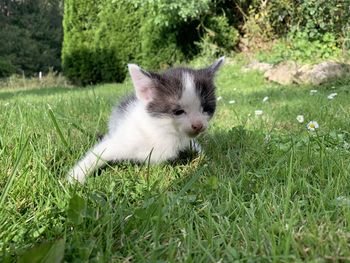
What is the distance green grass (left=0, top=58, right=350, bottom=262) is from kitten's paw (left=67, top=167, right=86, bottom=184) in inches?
1.7

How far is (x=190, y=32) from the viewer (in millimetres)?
11633

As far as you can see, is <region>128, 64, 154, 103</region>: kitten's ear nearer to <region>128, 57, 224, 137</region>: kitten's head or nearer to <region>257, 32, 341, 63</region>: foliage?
<region>128, 57, 224, 137</region>: kitten's head

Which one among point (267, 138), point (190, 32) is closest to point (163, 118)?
point (267, 138)

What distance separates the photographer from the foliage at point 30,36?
23.0m

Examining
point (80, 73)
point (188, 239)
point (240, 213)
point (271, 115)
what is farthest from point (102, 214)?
point (80, 73)

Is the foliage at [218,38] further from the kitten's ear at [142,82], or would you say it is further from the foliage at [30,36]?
the foliage at [30,36]

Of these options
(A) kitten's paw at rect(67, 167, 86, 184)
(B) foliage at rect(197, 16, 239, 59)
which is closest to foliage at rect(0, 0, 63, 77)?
(B) foliage at rect(197, 16, 239, 59)

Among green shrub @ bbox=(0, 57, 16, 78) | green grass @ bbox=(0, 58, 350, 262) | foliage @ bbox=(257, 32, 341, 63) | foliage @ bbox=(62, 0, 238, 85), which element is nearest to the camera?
green grass @ bbox=(0, 58, 350, 262)

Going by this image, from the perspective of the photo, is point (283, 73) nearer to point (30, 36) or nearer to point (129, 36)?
point (129, 36)

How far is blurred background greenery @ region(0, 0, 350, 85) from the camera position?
8711 millimetres

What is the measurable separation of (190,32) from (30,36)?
1693 cm

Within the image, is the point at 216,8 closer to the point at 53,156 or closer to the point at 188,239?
the point at 53,156

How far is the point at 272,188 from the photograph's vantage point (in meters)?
1.69

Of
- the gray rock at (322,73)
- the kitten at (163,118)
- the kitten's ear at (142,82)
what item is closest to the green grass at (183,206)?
the kitten at (163,118)
